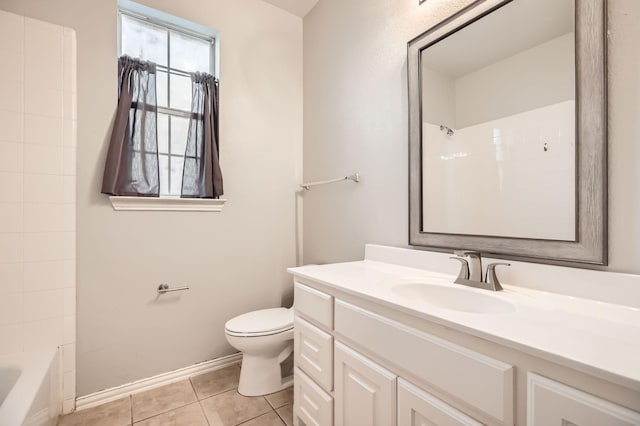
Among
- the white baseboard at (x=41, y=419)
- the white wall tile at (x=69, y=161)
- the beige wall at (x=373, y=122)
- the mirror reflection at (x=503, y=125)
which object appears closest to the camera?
the beige wall at (x=373, y=122)

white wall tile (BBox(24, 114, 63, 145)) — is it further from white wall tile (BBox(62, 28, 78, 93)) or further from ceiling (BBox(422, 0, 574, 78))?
ceiling (BBox(422, 0, 574, 78))

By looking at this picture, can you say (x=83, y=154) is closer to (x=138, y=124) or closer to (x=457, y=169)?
(x=138, y=124)

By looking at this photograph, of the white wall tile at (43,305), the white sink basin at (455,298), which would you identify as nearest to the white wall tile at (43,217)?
the white wall tile at (43,305)

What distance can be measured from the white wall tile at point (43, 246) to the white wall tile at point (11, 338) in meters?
0.34

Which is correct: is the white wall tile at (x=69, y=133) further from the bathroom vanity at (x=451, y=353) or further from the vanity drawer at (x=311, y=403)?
the vanity drawer at (x=311, y=403)

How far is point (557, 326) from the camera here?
695 mm

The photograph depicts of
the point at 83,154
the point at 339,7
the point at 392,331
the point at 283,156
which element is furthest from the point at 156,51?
the point at 392,331

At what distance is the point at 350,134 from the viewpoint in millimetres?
1877

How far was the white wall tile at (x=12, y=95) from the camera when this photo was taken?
4.69 feet

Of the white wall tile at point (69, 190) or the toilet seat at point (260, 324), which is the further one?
the toilet seat at point (260, 324)

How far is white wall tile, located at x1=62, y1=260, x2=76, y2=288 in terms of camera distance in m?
1.56

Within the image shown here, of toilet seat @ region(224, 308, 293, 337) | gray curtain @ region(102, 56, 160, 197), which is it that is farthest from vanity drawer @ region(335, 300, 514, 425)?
gray curtain @ region(102, 56, 160, 197)

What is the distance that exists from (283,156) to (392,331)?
173cm

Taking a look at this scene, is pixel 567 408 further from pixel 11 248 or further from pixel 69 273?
pixel 11 248
